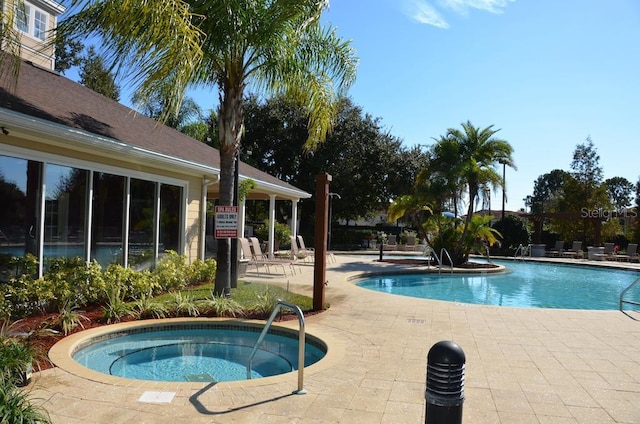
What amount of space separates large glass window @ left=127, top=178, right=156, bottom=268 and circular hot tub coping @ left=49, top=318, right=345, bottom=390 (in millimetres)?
3464

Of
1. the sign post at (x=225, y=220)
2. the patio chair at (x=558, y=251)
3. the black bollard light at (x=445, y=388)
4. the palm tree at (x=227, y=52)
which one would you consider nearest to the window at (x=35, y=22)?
the palm tree at (x=227, y=52)

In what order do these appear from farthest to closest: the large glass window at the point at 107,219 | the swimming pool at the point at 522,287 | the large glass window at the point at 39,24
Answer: the large glass window at the point at 39,24 → the swimming pool at the point at 522,287 → the large glass window at the point at 107,219

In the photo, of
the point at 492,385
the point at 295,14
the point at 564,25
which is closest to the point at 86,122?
the point at 295,14

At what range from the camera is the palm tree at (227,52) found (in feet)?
21.6

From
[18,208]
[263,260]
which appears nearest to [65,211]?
[18,208]

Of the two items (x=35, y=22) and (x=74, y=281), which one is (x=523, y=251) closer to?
(x=74, y=281)

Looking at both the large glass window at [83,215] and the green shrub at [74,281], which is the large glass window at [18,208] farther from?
the green shrub at [74,281]

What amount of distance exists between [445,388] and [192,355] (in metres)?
4.78

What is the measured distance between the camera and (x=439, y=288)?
1596 centimetres

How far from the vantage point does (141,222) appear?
36.0ft

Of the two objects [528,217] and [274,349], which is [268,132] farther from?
[274,349]

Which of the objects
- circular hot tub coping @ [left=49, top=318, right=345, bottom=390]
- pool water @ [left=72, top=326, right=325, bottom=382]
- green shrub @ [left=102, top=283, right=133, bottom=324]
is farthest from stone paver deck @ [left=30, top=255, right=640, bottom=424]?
green shrub @ [left=102, top=283, right=133, bottom=324]

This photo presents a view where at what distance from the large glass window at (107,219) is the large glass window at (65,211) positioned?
1.07 feet

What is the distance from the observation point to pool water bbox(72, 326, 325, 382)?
621 centimetres
